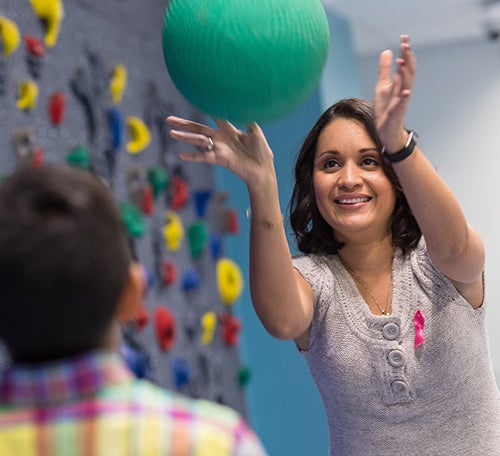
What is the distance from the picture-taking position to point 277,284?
184 cm

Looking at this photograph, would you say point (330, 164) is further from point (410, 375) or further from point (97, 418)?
point (97, 418)

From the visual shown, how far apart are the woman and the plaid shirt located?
84 cm

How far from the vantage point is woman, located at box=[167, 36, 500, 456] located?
185 centimetres

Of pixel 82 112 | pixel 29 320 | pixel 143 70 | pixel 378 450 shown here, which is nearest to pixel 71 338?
pixel 29 320

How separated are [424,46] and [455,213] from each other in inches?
190

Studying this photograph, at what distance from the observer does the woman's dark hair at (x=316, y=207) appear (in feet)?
6.57

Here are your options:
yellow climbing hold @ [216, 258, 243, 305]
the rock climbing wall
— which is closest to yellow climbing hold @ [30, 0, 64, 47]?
the rock climbing wall

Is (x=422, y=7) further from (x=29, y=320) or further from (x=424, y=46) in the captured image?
(x=29, y=320)

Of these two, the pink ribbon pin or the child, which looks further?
the pink ribbon pin

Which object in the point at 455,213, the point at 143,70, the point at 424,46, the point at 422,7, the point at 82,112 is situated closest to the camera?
the point at 455,213

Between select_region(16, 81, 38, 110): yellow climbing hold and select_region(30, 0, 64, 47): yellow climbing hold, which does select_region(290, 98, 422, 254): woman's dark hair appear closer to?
select_region(16, 81, 38, 110): yellow climbing hold

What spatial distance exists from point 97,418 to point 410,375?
1015 mm

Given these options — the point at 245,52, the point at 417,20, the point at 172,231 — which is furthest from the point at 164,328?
the point at 417,20

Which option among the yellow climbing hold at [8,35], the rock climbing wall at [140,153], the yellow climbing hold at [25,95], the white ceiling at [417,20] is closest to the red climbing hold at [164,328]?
the rock climbing wall at [140,153]
